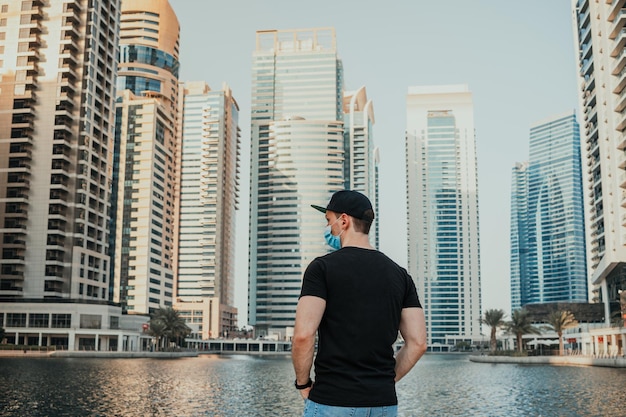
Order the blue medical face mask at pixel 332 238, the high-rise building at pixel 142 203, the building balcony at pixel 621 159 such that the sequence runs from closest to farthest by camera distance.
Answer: the blue medical face mask at pixel 332 238 → the building balcony at pixel 621 159 → the high-rise building at pixel 142 203

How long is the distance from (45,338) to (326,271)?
11108cm

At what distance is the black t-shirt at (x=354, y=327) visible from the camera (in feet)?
14.3

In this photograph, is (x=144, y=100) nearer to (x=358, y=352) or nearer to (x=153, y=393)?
(x=153, y=393)

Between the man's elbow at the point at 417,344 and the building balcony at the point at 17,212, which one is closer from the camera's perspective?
the man's elbow at the point at 417,344

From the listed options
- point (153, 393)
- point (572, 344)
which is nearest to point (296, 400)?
point (153, 393)

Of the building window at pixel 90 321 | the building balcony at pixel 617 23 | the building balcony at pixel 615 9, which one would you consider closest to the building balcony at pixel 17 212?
the building window at pixel 90 321

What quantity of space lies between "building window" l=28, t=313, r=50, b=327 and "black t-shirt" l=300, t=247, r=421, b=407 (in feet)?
357

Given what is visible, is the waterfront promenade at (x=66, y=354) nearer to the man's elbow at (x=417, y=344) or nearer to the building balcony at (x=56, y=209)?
the building balcony at (x=56, y=209)

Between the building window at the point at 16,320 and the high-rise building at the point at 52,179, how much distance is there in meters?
0.15

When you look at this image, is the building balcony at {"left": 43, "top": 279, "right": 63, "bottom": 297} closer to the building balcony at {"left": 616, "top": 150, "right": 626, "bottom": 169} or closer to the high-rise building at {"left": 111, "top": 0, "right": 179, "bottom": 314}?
the high-rise building at {"left": 111, "top": 0, "right": 179, "bottom": 314}

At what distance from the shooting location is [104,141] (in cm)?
12062

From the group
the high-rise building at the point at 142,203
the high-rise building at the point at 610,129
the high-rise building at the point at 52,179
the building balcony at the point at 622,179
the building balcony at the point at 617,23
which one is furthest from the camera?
the high-rise building at the point at 142,203

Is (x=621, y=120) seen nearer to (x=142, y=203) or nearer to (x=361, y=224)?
(x=361, y=224)

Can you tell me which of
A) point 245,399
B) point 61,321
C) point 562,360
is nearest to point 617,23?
point 562,360
